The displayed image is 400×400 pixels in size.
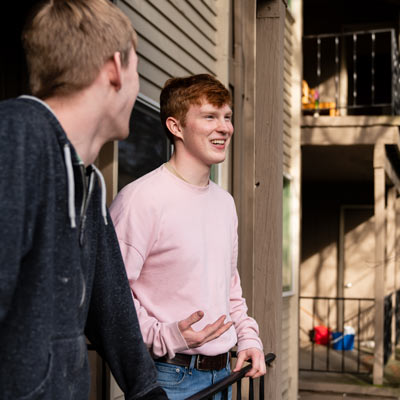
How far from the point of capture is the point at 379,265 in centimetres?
1024

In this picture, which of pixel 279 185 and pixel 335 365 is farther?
pixel 335 365

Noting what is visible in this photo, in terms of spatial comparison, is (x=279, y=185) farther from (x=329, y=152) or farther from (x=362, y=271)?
(x=362, y=271)

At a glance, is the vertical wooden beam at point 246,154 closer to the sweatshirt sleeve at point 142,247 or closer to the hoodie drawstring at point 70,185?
the sweatshirt sleeve at point 142,247

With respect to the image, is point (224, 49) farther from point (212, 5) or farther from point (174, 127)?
point (174, 127)

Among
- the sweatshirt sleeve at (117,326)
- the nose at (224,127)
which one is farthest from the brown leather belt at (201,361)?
the nose at (224,127)

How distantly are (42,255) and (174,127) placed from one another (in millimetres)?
1369

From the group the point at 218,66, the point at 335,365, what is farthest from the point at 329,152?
the point at 218,66

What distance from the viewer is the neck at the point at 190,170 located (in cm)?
255

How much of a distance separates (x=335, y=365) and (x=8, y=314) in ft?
35.1

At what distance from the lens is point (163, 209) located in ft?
7.81

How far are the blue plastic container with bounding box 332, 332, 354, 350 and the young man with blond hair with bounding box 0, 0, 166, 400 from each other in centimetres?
1212

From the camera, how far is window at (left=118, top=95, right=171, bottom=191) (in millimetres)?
4003

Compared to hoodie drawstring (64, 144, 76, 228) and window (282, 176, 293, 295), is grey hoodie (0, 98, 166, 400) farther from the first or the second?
window (282, 176, 293, 295)

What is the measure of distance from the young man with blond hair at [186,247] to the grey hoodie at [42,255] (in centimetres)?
74
